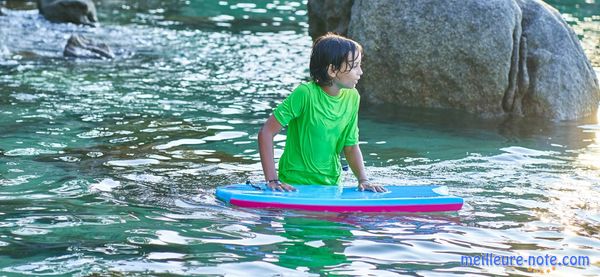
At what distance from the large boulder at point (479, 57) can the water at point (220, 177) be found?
0.89 ft

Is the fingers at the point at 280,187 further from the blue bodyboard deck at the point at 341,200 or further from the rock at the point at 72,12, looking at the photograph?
the rock at the point at 72,12

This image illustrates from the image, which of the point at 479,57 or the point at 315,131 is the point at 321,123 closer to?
the point at 315,131

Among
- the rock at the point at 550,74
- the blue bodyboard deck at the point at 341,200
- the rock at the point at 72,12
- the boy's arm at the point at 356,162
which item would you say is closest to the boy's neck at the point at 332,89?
the boy's arm at the point at 356,162

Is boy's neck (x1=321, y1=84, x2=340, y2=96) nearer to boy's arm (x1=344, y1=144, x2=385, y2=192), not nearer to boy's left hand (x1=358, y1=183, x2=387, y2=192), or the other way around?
boy's arm (x1=344, y1=144, x2=385, y2=192)

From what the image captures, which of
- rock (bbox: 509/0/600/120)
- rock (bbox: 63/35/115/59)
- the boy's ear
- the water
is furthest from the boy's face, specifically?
rock (bbox: 63/35/115/59)

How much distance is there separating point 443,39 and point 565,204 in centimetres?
386

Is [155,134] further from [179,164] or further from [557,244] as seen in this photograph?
[557,244]

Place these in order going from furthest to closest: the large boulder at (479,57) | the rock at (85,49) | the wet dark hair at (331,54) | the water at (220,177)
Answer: the rock at (85,49) < the large boulder at (479,57) < the wet dark hair at (331,54) < the water at (220,177)

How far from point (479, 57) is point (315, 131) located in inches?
168

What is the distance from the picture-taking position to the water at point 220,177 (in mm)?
5414

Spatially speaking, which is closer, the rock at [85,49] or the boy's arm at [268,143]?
the boy's arm at [268,143]

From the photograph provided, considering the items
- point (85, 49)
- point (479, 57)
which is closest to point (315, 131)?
point (479, 57)

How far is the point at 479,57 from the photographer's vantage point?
10.2m

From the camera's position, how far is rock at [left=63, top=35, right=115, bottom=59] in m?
14.2
